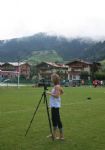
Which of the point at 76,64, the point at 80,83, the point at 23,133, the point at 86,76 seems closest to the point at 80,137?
the point at 23,133

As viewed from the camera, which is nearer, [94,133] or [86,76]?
[94,133]

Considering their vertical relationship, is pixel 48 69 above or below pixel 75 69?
above

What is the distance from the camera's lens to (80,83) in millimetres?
96625

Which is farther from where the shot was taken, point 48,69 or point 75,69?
point 48,69

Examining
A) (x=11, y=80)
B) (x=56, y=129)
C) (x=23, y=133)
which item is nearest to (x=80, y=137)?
(x=56, y=129)

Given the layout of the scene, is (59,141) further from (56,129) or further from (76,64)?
(76,64)

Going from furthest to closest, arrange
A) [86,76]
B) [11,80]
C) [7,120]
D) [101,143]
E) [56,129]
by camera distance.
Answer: [86,76] < [11,80] < [7,120] < [56,129] < [101,143]

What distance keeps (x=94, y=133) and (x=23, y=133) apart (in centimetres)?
231

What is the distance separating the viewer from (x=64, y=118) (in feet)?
58.0

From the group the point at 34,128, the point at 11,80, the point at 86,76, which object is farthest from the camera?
the point at 86,76

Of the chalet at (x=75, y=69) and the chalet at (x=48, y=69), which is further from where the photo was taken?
the chalet at (x=48, y=69)

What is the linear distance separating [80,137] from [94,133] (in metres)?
0.93

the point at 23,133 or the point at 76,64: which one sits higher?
the point at 76,64

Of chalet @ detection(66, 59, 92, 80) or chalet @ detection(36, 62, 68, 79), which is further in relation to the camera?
chalet @ detection(36, 62, 68, 79)
